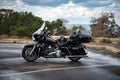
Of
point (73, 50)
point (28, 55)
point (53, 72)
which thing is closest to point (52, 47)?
point (73, 50)

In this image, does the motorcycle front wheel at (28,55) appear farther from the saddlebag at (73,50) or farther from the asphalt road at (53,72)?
the saddlebag at (73,50)

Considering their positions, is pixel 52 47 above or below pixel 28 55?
above

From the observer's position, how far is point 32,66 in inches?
469

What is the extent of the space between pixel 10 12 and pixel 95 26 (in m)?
15.8

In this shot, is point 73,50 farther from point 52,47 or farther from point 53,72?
point 53,72

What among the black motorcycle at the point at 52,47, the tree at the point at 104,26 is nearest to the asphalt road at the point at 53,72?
the black motorcycle at the point at 52,47

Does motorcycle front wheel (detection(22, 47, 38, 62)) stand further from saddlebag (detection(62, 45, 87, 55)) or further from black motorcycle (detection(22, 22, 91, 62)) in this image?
saddlebag (detection(62, 45, 87, 55))

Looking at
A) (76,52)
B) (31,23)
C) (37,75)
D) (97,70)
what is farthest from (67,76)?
(31,23)

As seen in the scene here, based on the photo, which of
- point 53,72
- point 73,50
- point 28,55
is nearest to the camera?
point 53,72

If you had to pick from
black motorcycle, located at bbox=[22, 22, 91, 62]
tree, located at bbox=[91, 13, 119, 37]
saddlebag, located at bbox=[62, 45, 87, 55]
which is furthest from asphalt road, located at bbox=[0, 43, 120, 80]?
tree, located at bbox=[91, 13, 119, 37]

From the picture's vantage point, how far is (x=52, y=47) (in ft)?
44.2

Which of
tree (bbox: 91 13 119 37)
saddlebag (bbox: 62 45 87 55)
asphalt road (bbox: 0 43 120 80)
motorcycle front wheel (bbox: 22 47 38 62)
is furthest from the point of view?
tree (bbox: 91 13 119 37)

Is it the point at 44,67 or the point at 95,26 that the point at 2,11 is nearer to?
the point at 95,26

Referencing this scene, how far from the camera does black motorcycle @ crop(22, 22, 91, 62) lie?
1334 cm
